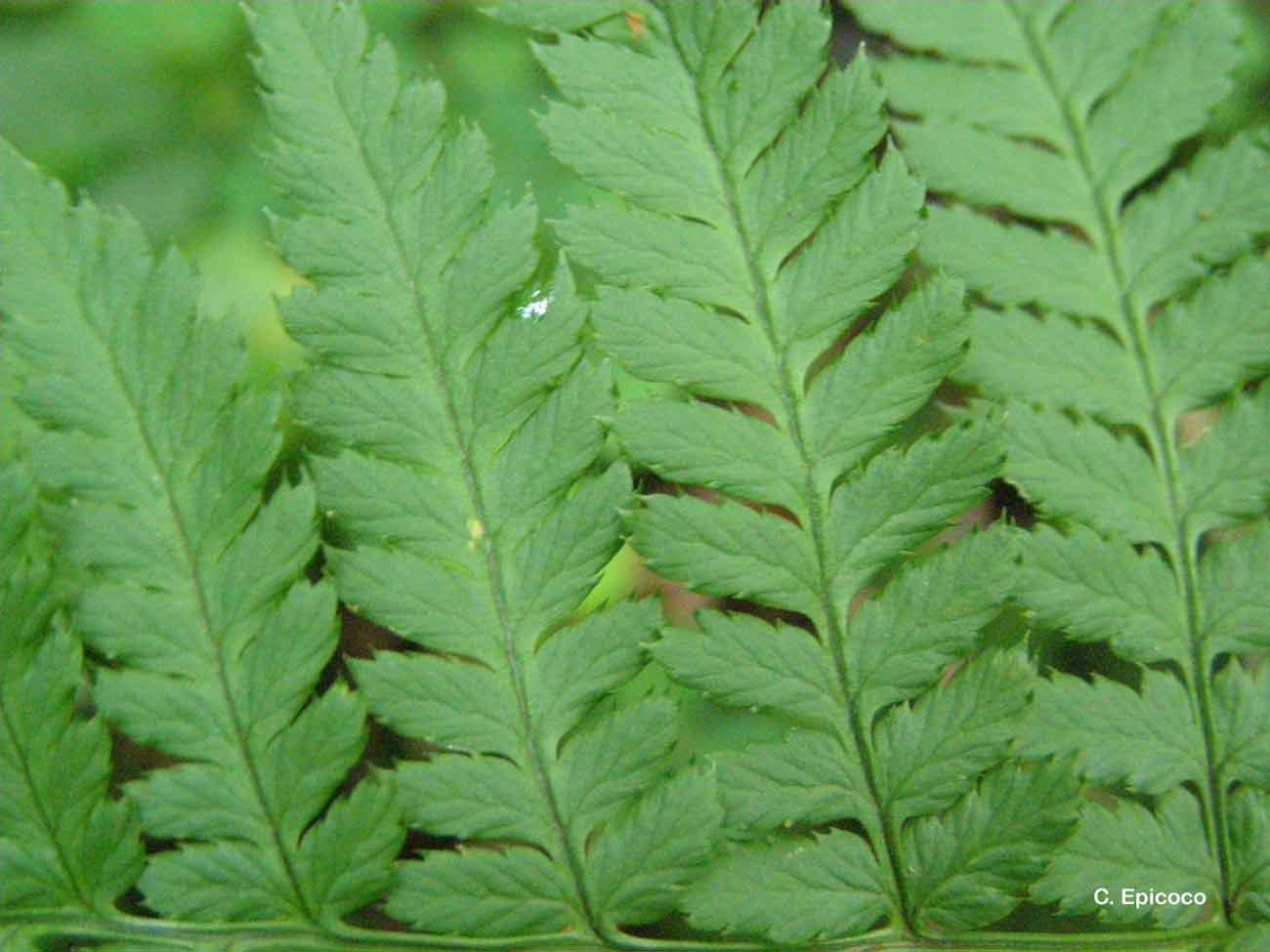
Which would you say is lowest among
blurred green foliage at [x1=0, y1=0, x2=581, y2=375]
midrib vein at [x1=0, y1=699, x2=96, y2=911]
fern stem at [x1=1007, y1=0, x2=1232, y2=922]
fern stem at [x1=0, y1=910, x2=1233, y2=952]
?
fern stem at [x1=0, y1=910, x2=1233, y2=952]

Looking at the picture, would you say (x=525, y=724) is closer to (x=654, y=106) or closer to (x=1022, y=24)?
(x=654, y=106)

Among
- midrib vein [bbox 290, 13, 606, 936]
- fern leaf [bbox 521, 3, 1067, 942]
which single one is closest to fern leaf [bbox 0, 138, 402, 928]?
midrib vein [bbox 290, 13, 606, 936]

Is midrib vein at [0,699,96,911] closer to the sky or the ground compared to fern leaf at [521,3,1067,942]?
closer to the ground

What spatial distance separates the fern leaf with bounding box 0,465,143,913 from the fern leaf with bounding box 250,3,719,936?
0.76 feet

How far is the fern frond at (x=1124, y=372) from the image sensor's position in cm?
85

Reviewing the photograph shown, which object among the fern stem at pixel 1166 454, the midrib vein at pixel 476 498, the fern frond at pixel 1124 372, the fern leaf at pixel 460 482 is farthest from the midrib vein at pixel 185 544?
the fern stem at pixel 1166 454

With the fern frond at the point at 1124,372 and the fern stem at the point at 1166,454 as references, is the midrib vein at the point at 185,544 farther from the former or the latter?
the fern stem at the point at 1166,454

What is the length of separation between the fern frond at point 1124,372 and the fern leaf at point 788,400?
78 mm

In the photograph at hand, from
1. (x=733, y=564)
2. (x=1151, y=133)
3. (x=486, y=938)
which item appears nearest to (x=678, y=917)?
(x=486, y=938)

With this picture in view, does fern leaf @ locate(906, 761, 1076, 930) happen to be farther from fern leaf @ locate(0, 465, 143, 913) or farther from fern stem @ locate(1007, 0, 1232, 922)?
fern leaf @ locate(0, 465, 143, 913)

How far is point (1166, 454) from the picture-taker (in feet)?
2.87

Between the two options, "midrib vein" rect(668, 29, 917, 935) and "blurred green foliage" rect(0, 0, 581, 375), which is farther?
"blurred green foliage" rect(0, 0, 581, 375)

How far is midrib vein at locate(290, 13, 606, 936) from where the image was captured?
817 millimetres

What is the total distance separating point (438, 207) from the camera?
2.72 feet
